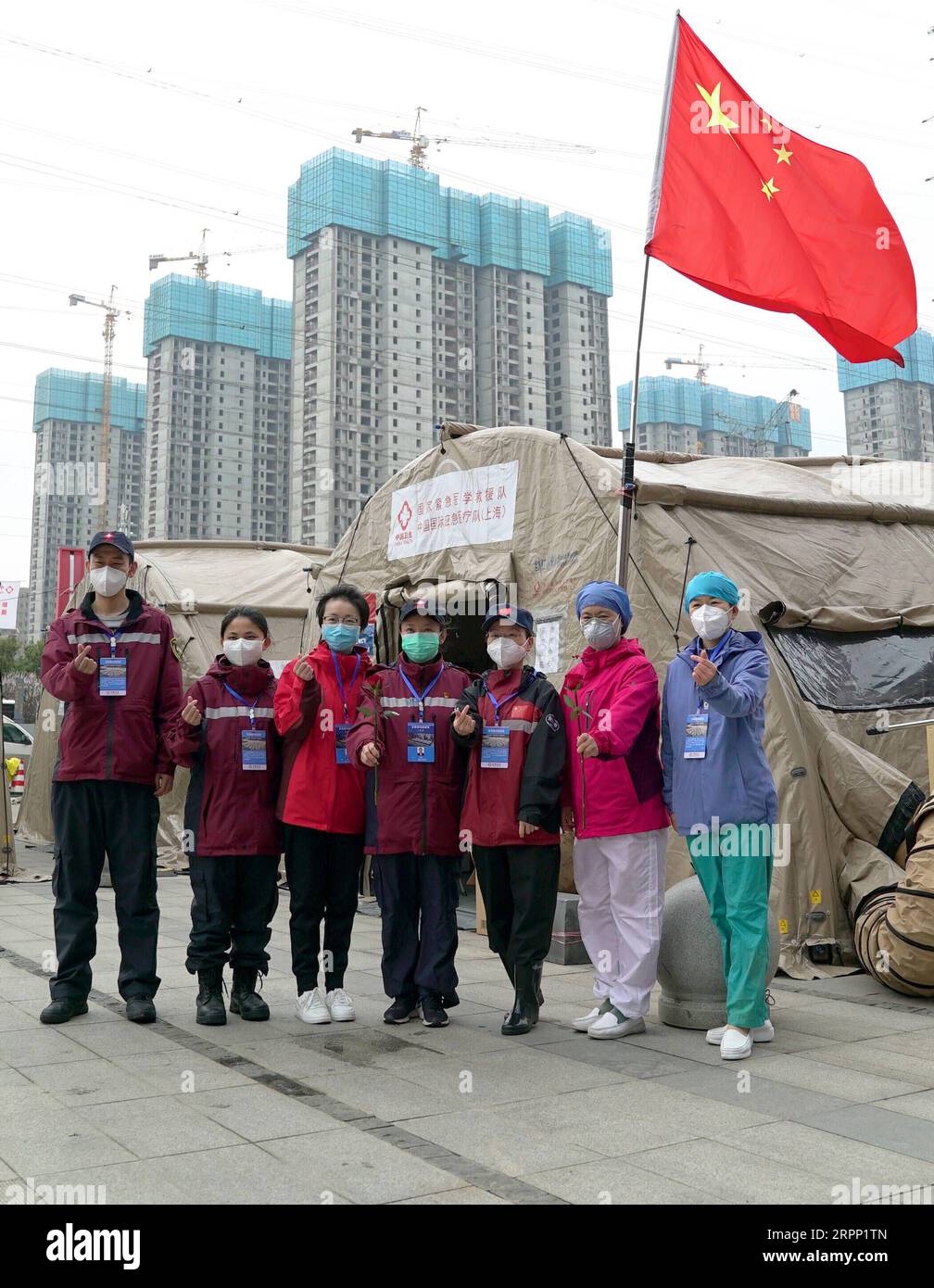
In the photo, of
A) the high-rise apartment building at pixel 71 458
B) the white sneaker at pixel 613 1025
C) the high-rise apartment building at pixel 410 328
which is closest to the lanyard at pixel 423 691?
the white sneaker at pixel 613 1025

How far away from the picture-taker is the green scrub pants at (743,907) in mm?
4496

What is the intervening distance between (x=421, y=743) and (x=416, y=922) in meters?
0.78

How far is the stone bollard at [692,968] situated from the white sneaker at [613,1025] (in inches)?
10.2

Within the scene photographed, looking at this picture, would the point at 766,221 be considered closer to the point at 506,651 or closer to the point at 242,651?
A: the point at 506,651

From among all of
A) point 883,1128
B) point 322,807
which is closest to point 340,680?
point 322,807

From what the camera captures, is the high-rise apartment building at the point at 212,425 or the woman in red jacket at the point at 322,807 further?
the high-rise apartment building at the point at 212,425

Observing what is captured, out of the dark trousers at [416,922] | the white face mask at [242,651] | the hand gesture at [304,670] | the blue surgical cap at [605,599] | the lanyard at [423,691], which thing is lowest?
the dark trousers at [416,922]

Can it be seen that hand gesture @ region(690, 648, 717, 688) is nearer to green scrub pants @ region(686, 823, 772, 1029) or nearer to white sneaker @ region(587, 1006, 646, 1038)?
green scrub pants @ region(686, 823, 772, 1029)

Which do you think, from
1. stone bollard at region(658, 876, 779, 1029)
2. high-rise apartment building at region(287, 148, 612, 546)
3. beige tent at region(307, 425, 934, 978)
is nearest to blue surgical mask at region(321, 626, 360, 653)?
stone bollard at region(658, 876, 779, 1029)

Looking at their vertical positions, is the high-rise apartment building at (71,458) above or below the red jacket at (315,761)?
above

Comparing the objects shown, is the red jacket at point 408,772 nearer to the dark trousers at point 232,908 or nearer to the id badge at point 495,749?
the id badge at point 495,749

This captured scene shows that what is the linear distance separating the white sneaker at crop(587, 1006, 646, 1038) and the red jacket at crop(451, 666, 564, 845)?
0.73m

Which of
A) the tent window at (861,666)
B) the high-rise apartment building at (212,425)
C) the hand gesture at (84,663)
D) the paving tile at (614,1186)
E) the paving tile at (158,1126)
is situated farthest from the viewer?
the high-rise apartment building at (212,425)
